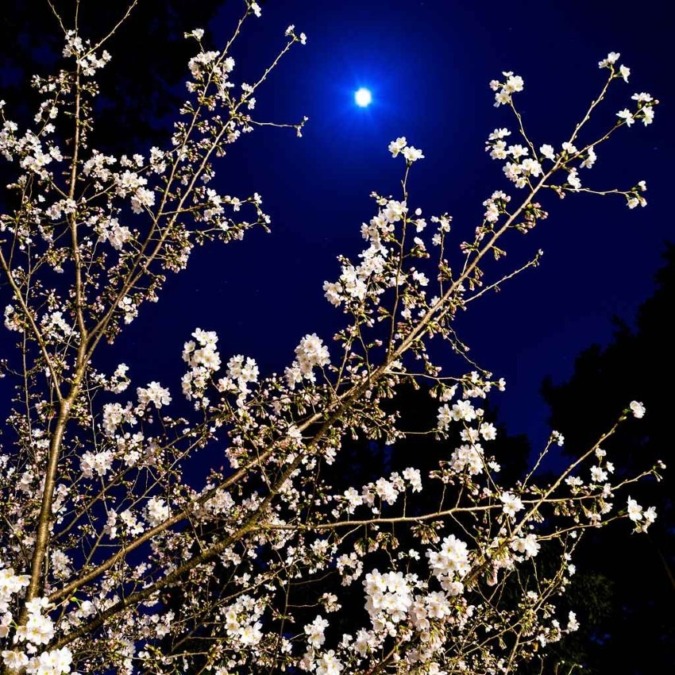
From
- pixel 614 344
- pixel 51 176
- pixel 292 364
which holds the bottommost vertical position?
pixel 292 364

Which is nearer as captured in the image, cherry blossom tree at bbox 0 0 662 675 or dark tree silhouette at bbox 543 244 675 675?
cherry blossom tree at bbox 0 0 662 675

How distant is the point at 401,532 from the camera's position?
11648 millimetres

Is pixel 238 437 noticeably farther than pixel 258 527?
Yes

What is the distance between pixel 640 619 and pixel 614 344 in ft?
21.3

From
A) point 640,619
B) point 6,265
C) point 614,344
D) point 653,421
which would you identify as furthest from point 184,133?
point 640,619

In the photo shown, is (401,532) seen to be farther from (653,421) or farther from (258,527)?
(258,527)

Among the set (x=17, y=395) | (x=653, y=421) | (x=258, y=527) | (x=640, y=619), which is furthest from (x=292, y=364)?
(x=640, y=619)

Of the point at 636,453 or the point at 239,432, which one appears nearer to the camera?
the point at 239,432

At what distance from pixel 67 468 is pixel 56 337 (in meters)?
0.95

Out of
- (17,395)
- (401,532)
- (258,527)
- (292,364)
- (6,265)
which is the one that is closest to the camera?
(258,527)

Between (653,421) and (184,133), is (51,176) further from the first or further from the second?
(653,421)

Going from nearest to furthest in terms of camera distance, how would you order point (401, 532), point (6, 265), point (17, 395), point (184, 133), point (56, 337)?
point (6, 265)
point (56, 337)
point (184, 133)
point (17, 395)
point (401, 532)

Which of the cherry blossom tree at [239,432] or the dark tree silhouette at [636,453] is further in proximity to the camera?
the dark tree silhouette at [636,453]

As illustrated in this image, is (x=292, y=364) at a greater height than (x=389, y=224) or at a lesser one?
lesser
